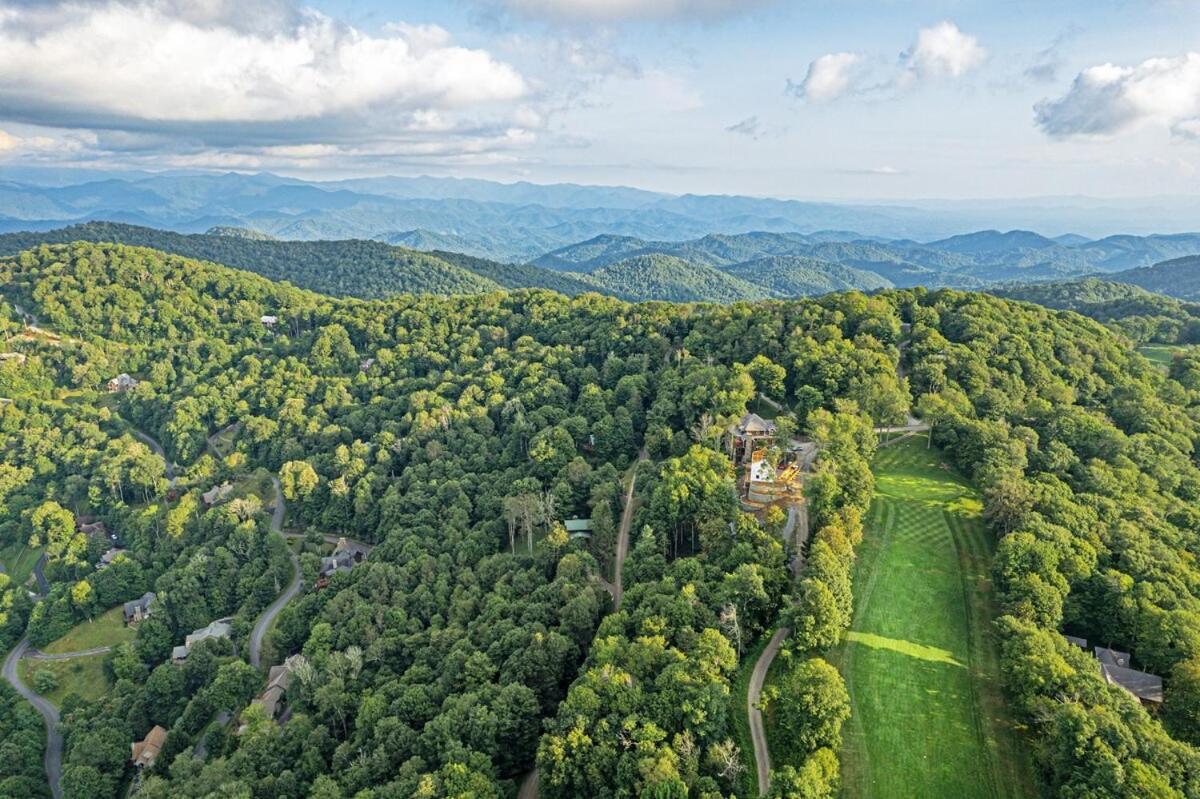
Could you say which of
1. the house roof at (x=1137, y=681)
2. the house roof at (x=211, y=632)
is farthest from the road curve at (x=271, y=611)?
the house roof at (x=1137, y=681)

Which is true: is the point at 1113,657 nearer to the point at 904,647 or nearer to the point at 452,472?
the point at 904,647

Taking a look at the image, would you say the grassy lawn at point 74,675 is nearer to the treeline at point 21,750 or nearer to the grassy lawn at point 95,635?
the grassy lawn at point 95,635

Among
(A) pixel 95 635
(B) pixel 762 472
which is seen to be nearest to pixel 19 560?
(A) pixel 95 635

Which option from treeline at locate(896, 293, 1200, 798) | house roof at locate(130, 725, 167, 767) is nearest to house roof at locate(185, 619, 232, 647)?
house roof at locate(130, 725, 167, 767)

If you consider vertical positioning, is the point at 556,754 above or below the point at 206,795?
above

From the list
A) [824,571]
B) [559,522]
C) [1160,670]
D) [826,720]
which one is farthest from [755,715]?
[559,522]

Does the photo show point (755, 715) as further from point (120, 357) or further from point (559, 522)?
point (120, 357)
